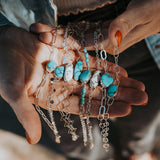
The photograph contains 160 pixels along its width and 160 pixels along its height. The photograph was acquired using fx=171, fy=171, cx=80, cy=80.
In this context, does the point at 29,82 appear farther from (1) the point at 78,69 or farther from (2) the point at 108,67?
(2) the point at 108,67

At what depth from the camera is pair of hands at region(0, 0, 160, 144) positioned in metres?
0.54

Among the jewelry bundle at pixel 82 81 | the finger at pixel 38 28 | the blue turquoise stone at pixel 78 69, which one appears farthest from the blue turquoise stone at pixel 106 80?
the finger at pixel 38 28

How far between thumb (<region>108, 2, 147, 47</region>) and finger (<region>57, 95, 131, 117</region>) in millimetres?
233

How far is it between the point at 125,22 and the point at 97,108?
1.15 ft

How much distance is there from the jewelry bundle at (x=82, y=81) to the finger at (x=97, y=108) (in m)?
0.01

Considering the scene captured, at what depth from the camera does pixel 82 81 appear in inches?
28.6

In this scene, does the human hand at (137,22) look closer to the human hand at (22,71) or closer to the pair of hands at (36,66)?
the pair of hands at (36,66)

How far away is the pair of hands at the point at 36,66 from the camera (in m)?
0.54

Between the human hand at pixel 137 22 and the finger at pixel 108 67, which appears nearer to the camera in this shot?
the human hand at pixel 137 22

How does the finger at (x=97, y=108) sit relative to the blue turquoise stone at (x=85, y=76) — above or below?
below

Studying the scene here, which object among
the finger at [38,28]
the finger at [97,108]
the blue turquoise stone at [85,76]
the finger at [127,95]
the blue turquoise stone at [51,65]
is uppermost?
the finger at [38,28]

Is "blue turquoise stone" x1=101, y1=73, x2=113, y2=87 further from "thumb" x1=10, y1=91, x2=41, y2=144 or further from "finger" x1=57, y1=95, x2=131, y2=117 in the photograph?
"thumb" x1=10, y1=91, x2=41, y2=144

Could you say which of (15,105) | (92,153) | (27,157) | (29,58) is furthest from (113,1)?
(27,157)

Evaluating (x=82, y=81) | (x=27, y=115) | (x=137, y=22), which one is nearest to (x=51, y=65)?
(x=82, y=81)
